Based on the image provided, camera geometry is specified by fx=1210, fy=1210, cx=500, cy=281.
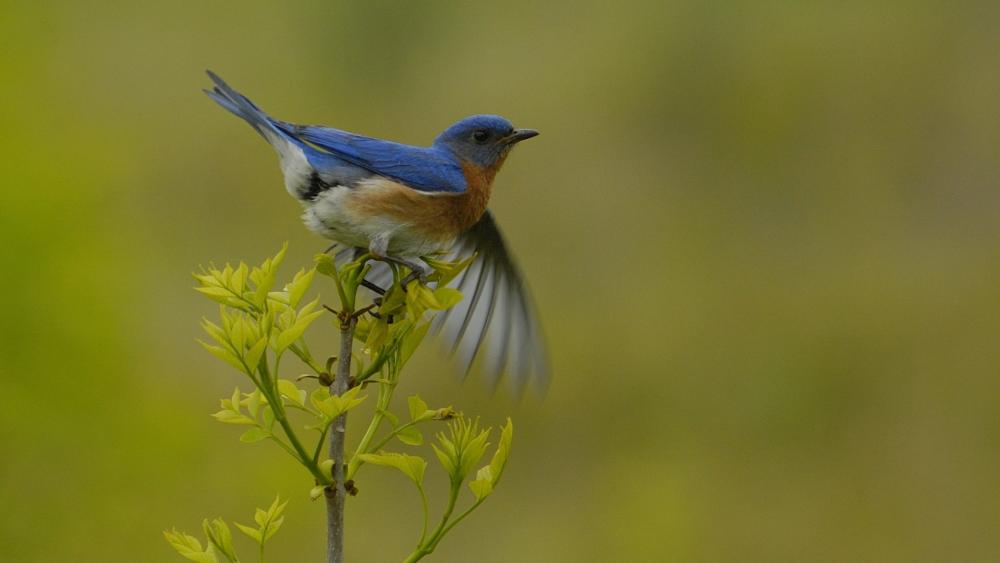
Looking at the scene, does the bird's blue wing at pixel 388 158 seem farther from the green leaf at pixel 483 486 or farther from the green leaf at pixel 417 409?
the green leaf at pixel 483 486

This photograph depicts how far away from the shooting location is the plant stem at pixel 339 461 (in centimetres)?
208

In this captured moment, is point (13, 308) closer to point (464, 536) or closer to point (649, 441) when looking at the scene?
point (464, 536)

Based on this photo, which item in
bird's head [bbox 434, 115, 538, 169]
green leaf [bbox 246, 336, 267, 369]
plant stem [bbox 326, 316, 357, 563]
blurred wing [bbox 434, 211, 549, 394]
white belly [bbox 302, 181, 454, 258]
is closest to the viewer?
plant stem [bbox 326, 316, 357, 563]

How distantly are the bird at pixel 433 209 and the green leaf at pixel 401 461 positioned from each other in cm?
58

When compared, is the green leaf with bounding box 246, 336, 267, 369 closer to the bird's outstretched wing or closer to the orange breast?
the orange breast

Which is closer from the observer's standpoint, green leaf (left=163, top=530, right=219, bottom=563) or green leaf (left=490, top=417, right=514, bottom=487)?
green leaf (left=163, top=530, right=219, bottom=563)

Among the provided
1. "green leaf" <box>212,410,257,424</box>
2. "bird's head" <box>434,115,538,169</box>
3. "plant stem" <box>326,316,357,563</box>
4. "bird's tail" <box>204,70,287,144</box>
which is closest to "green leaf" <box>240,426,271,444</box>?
"green leaf" <box>212,410,257,424</box>

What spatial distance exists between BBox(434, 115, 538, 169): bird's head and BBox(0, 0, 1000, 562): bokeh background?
329 centimetres

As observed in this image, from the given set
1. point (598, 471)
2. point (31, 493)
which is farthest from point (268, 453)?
point (598, 471)

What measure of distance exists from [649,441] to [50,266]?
6358 mm

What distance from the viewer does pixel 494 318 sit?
383 centimetres

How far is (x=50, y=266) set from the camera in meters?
6.43

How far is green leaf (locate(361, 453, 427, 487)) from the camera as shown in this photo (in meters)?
2.24

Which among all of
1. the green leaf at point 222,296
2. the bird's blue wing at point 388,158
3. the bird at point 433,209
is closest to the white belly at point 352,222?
the bird at point 433,209
